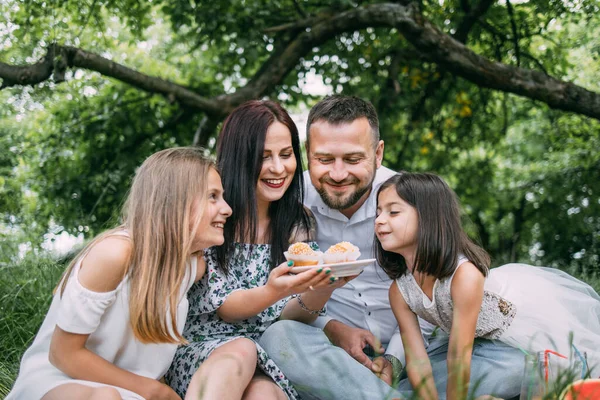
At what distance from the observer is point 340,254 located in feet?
8.82

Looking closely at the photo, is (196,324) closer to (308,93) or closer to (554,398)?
(554,398)

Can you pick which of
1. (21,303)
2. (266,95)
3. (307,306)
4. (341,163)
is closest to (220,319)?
(307,306)

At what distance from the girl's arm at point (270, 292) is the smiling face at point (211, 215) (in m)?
0.25

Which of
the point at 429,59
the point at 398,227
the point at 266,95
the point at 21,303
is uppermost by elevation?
the point at 429,59

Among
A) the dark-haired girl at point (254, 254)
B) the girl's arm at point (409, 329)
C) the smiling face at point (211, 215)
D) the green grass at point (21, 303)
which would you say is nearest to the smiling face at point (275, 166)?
the dark-haired girl at point (254, 254)

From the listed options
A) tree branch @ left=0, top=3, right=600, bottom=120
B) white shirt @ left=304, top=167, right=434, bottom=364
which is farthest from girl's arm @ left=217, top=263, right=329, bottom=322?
tree branch @ left=0, top=3, right=600, bottom=120

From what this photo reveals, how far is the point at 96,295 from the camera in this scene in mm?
2324

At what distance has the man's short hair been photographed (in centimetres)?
332

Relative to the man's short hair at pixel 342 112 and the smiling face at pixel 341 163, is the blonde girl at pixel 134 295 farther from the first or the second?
the man's short hair at pixel 342 112

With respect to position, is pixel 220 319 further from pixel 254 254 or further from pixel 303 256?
pixel 303 256

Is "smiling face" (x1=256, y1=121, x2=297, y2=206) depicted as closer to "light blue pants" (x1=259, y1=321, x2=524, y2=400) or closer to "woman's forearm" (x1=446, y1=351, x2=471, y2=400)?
"light blue pants" (x1=259, y1=321, x2=524, y2=400)

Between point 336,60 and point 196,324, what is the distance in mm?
3884

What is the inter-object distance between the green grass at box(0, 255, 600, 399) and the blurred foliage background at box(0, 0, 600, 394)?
0.17 feet

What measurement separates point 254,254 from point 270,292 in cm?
42
